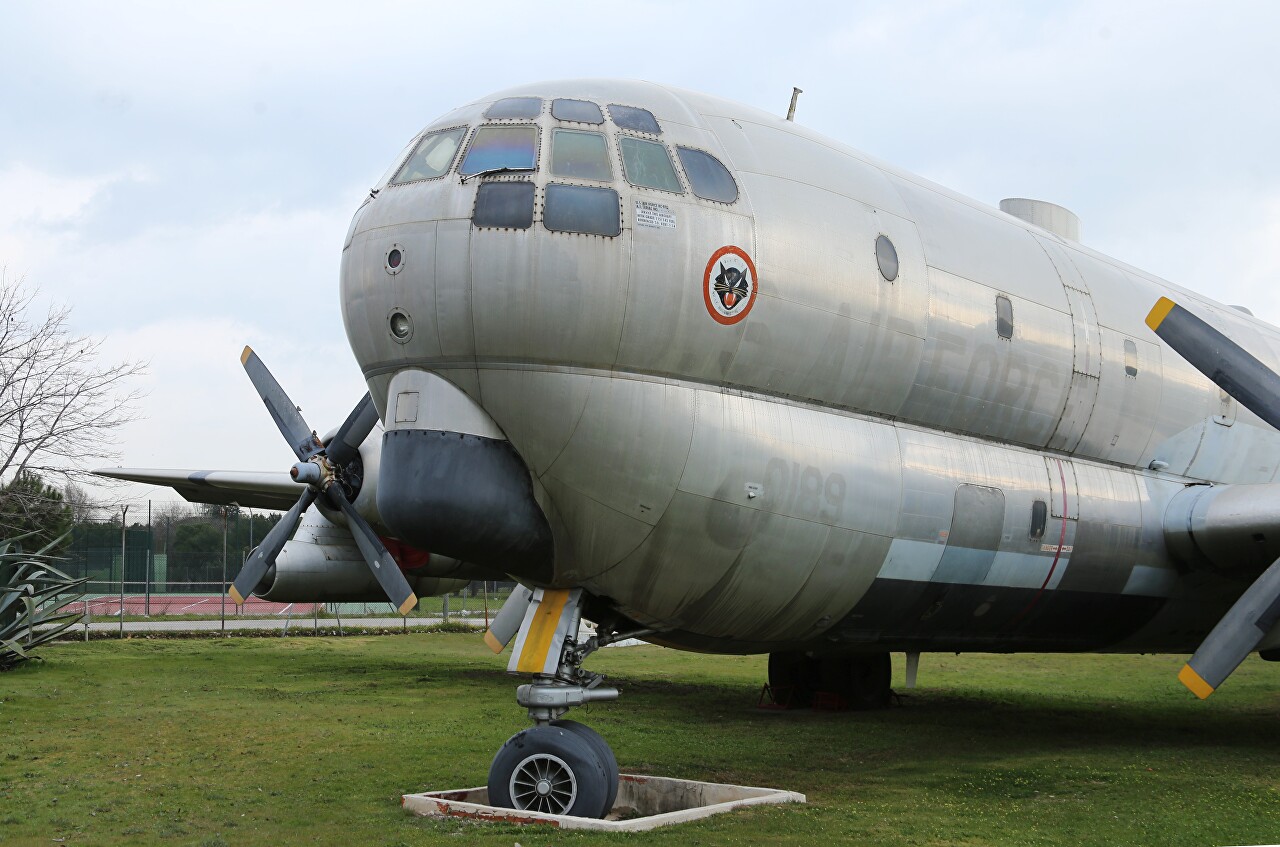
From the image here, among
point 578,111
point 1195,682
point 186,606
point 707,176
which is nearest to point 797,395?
point 707,176

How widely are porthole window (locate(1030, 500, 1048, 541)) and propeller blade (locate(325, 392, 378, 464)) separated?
9.24 m

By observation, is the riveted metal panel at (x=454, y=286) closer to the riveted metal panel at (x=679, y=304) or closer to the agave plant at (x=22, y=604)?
the riveted metal panel at (x=679, y=304)

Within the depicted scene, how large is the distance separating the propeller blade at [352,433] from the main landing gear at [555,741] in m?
7.83

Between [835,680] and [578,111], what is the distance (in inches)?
485

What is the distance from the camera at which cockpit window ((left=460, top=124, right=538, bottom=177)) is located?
9.75m

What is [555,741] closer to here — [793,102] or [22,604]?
[793,102]

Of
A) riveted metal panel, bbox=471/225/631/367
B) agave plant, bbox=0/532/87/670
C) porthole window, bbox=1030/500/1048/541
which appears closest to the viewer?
riveted metal panel, bbox=471/225/631/367

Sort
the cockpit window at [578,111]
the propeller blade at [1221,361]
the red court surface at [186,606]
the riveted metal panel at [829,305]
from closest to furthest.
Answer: the cockpit window at [578,111] < the riveted metal panel at [829,305] < the propeller blade at [1221,361] < the red court surface at [186,606]

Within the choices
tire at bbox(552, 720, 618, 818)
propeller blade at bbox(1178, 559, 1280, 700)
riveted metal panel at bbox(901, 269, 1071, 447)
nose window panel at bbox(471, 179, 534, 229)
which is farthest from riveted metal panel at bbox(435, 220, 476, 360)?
propeller blade at bbox(1178, 559, 1280, 700)

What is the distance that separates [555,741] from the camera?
368 inches

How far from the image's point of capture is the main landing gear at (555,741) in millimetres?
9289

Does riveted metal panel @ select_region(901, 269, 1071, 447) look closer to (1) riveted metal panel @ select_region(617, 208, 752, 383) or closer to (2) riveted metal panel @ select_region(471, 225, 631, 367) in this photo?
(1) riveted metal panel @ select_region(617, 208, 752, 383)

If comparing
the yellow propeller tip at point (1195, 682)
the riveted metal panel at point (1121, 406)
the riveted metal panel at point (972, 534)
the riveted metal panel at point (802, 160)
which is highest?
the riveted metal panel at point (802, 160)

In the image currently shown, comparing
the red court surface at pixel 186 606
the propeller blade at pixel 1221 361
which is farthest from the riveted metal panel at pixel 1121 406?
the red court surface at pixel 186 606
